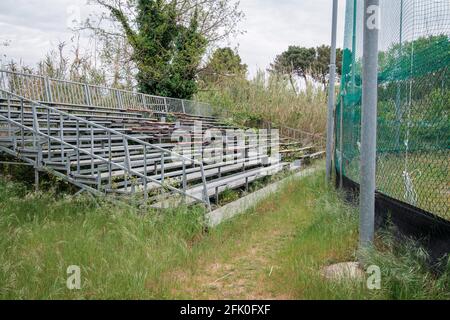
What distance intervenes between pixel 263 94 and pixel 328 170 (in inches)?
550

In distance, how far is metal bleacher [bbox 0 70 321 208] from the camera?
254 inches

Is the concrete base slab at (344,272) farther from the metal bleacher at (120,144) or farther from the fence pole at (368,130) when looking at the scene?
the metal bleacher at (120,144)

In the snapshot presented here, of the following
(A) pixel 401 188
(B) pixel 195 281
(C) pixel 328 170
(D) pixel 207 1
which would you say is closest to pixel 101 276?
(B) pixel 195 281

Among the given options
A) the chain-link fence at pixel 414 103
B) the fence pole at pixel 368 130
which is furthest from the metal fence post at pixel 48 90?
the fence pole at pixel 368 130

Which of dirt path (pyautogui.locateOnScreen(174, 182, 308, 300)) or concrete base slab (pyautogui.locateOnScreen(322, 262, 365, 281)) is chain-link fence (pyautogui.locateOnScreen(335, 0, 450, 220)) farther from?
dirt path (pyautogui.locateOnScreen(174, 182, 308, 300))

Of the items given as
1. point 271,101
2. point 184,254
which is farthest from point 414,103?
point 271,101

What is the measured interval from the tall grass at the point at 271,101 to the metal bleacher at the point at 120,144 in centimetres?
191

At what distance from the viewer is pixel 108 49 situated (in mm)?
20453

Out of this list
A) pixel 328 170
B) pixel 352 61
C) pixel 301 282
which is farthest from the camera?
A: pixel 328 170

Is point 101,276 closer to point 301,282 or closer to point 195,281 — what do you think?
point 195,281

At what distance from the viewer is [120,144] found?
425 inches

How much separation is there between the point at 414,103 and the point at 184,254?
8.76 ft

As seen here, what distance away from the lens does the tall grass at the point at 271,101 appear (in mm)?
20422
